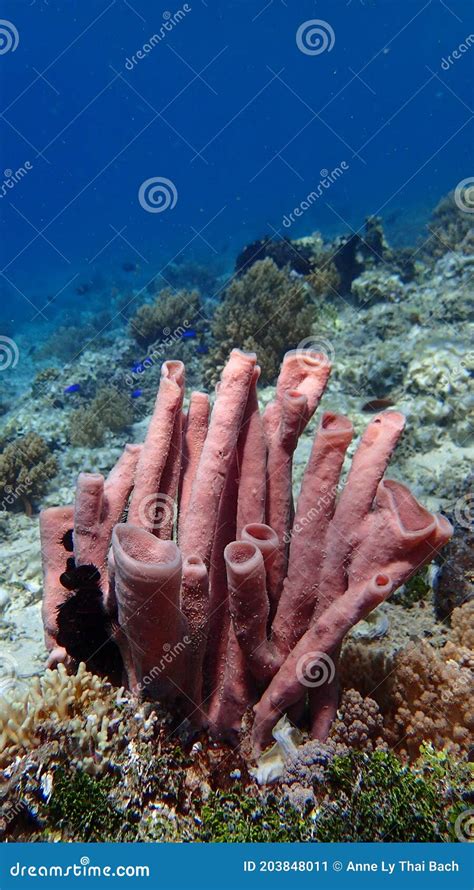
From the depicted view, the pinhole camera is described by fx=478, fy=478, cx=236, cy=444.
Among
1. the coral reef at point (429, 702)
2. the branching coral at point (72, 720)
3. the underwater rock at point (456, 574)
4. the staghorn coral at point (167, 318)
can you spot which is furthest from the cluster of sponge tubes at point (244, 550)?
the staghorn coral at point (167, 318)

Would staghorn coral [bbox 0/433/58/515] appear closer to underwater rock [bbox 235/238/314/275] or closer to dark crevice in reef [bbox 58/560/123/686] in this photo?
dark crevice in reef [bbox 58/560/123/686]

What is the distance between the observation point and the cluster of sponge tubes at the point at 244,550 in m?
2.02

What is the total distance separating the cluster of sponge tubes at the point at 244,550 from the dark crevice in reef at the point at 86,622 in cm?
5

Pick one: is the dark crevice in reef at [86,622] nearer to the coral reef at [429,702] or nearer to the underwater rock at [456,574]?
the coral reef at [429,702]

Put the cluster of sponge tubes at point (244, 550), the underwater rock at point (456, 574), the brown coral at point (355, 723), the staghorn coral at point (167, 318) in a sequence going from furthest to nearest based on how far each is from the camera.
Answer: the staghorn coral at point (167, 318)
the underwater rock at point (456, 574)
the brown coral at point (355, 723)
the cluster of sponge tubes at point (244, 550)

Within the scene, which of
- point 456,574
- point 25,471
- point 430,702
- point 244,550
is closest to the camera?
point 244,550

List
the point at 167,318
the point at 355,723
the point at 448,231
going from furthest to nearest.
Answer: the point at 448,231 → the point at 167,318 → the point at 355,723

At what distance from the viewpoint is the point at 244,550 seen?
204cm

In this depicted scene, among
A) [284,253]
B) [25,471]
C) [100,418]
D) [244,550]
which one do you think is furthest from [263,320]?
[244,550]

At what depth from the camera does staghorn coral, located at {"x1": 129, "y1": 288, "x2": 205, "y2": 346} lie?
12.3 metres

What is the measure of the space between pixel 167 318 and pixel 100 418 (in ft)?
14.3

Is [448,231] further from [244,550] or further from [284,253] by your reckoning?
[244,550]

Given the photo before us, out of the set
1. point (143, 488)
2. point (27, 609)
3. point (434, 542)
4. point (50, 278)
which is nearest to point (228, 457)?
point (143, 488)

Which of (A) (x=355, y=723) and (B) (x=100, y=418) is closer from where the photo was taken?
(A) (x=355, y=723)
